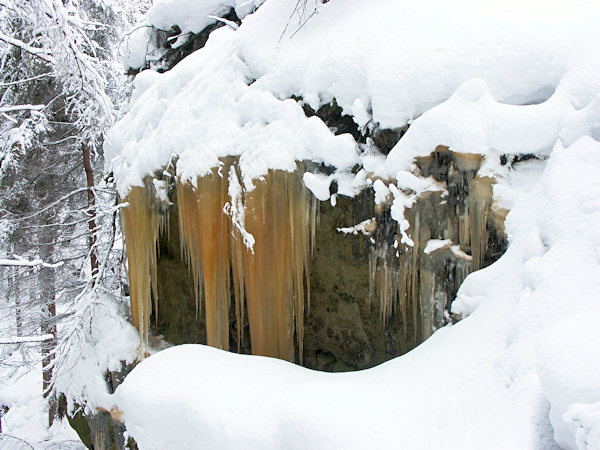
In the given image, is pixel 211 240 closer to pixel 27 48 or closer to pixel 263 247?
pixel 263 247

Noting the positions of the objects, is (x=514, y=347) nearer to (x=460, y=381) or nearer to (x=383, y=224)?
(x=460, y=381)

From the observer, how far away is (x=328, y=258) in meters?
3.31

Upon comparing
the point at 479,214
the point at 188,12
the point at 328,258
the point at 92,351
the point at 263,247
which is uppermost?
the point at 188,12

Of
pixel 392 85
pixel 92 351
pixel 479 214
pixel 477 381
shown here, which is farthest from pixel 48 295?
pixel 477 381

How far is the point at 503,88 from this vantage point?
2615 millimetres

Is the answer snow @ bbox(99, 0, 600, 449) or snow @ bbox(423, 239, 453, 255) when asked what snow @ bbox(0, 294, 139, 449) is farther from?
snow @ bbox(423, 239, 453, 255)

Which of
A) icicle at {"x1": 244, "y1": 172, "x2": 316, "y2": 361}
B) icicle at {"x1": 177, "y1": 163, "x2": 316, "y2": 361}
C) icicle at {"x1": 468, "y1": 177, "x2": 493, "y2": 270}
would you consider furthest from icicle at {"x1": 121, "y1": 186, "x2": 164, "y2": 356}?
icicle at {"x1": 468, "y1": 177, "x2": 493, "y2": 270}

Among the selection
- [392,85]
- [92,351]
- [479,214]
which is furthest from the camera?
[92,351]

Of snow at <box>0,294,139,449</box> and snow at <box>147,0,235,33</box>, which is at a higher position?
snow at <box>147,0,235,33</box>

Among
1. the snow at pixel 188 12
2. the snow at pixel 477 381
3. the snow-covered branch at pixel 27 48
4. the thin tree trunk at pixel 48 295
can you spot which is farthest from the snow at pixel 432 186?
the thin tree trunk at pixel 48 295

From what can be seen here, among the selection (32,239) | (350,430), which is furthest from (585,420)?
(32,239)

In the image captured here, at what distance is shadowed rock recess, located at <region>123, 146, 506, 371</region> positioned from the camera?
8.64 ft

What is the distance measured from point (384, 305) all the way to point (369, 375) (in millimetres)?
740

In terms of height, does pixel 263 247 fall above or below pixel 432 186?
below
